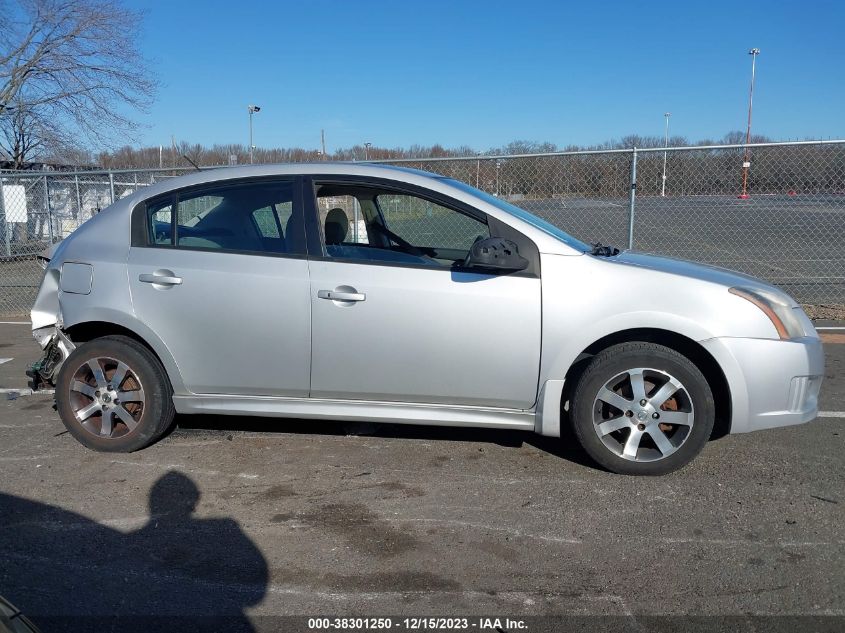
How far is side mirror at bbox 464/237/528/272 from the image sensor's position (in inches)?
154

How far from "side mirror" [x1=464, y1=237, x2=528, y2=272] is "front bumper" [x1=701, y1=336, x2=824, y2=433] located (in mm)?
1101

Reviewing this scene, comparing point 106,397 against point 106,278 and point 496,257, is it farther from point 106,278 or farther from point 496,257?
point 496,257

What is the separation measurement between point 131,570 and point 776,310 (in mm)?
3550

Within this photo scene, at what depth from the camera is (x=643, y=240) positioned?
14742 mm

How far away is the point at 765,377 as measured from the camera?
12.7 feet

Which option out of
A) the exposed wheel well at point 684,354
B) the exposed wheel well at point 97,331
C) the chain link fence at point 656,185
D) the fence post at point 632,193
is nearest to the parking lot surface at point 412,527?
the exposed wheel well at point 684,354

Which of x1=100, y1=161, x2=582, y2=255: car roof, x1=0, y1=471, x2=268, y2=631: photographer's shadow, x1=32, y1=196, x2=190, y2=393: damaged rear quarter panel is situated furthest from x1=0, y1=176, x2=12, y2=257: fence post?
x1=0, y1=471, x2=268, y2=631: photographer's shadow

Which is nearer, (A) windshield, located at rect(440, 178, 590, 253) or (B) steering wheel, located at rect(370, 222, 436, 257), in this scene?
(A) windshield, located at rect(440, 178, 590, 253)

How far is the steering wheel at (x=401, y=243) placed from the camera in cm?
470

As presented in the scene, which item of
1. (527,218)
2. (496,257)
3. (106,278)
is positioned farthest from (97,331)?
(527,218)

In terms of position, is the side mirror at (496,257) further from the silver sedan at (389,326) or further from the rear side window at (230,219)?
the rear side window at (230,219)

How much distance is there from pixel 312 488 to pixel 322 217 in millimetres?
1611

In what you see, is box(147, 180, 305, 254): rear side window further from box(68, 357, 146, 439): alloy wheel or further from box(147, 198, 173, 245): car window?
box(68, 357, 146, 439): alloy wheel

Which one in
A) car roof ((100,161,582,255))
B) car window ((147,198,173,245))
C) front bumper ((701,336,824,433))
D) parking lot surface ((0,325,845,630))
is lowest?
parking lot surface ((0,325,845,630))
